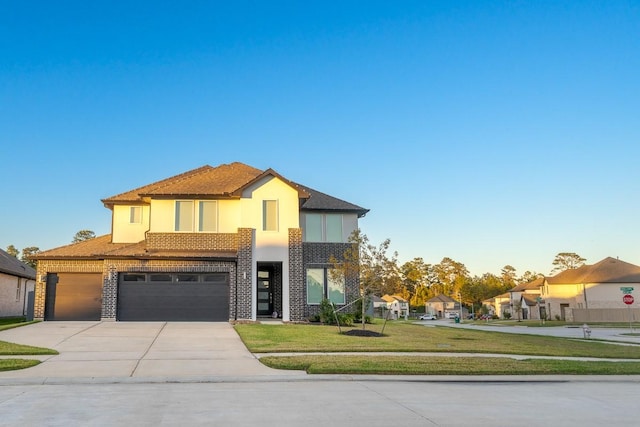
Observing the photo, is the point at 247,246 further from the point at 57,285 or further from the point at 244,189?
the point at 57,285

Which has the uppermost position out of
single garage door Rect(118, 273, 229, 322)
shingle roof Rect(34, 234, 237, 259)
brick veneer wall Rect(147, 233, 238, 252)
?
brick veneer wall Rect(147, 233, 238, 252)

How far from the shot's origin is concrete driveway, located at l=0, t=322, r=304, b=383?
11.3 metres

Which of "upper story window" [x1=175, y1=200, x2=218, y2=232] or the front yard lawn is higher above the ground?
"upper story window" [x1=175, y1=200, x2=218, y2=232]

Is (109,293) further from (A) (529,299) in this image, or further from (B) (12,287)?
(A) (529,299)

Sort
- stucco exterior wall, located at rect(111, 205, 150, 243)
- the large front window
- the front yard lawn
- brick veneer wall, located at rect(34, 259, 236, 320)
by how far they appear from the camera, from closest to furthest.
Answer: the front yard lawn < brick veneer wall, located at rect(34, 259, 236, 320) < the large front window < stucco exterior wall, located at rect(111, 205, 150, 243)

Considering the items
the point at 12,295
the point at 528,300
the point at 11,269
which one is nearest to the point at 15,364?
the point at 11,269

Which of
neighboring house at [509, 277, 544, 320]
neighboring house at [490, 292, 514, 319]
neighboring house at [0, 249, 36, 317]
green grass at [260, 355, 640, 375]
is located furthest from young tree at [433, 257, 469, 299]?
green grass at [260, 355, 640, 375]

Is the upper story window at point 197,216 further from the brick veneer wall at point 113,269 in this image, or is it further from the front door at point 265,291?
the front door at point 265,291

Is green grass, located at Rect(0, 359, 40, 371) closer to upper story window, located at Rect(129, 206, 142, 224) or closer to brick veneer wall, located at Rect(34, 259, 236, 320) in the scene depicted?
brick veneer wall, located at Rect(34, 259, 236, 320)

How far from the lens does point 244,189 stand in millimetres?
25422

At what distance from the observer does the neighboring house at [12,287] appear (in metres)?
33.6

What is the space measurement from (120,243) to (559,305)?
2045 inches

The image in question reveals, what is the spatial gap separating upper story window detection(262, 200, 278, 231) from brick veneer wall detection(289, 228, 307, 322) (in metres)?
0.87

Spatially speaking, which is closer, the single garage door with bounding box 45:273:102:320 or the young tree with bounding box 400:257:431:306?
the single garage door with bounding box 45:273:102:320
